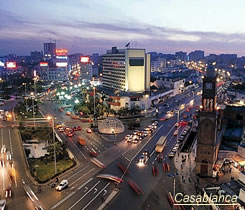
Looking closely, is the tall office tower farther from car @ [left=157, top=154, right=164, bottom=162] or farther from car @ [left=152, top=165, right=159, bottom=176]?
→ car @ [left=152, top=165, right=159, bottom=176]

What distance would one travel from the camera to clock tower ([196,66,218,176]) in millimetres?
37531

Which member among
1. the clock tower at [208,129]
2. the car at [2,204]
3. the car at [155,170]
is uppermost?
the clock tower at [208,129]

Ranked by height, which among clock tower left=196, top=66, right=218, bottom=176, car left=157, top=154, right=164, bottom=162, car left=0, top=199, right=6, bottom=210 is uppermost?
clock tower left=196, top=66, right=218, bottom=176

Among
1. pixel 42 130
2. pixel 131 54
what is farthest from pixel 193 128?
pixel 131 54

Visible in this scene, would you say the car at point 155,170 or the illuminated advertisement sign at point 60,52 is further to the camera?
the illuminated advertisement sign at point 60,52

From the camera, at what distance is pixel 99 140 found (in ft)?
181

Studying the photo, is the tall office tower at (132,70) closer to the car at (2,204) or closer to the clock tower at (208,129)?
the clock tower at (208,129)

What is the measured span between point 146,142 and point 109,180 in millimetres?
18903

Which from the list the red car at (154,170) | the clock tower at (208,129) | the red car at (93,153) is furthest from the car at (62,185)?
the clock tower at (208,129)

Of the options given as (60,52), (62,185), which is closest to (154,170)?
(62,185)

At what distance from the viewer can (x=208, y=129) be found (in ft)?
124

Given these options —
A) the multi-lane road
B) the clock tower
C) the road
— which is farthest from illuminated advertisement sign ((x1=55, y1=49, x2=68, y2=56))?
the clock tower

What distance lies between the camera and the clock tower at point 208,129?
37.5 m

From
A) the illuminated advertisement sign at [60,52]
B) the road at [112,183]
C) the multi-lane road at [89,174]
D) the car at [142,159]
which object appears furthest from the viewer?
the illuminated advertisement sign at [60,52]
